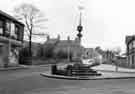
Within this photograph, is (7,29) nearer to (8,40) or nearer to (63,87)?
(8,40)

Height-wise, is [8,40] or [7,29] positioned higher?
[7,29]

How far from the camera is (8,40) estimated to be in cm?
3081

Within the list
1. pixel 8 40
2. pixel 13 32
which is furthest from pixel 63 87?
pixel 13 32

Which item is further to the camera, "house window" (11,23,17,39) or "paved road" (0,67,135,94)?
"house window" (11,23,17,39)

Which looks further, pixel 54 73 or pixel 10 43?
pixel 10 43

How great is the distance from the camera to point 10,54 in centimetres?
3303

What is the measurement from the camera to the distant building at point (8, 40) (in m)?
30.3

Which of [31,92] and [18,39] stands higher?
[18,39]

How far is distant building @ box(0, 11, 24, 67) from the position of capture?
30.3 meters

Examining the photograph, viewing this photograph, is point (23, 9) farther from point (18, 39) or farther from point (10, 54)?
point (10, 54)

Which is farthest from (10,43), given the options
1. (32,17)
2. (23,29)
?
(32,17)

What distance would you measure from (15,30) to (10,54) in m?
5.72

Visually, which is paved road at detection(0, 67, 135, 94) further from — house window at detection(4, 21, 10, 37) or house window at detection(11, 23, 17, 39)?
house window at detection(11, 23, 17, 39)

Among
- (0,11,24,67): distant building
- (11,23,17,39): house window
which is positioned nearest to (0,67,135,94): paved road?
(0,11,24,67): distant building
